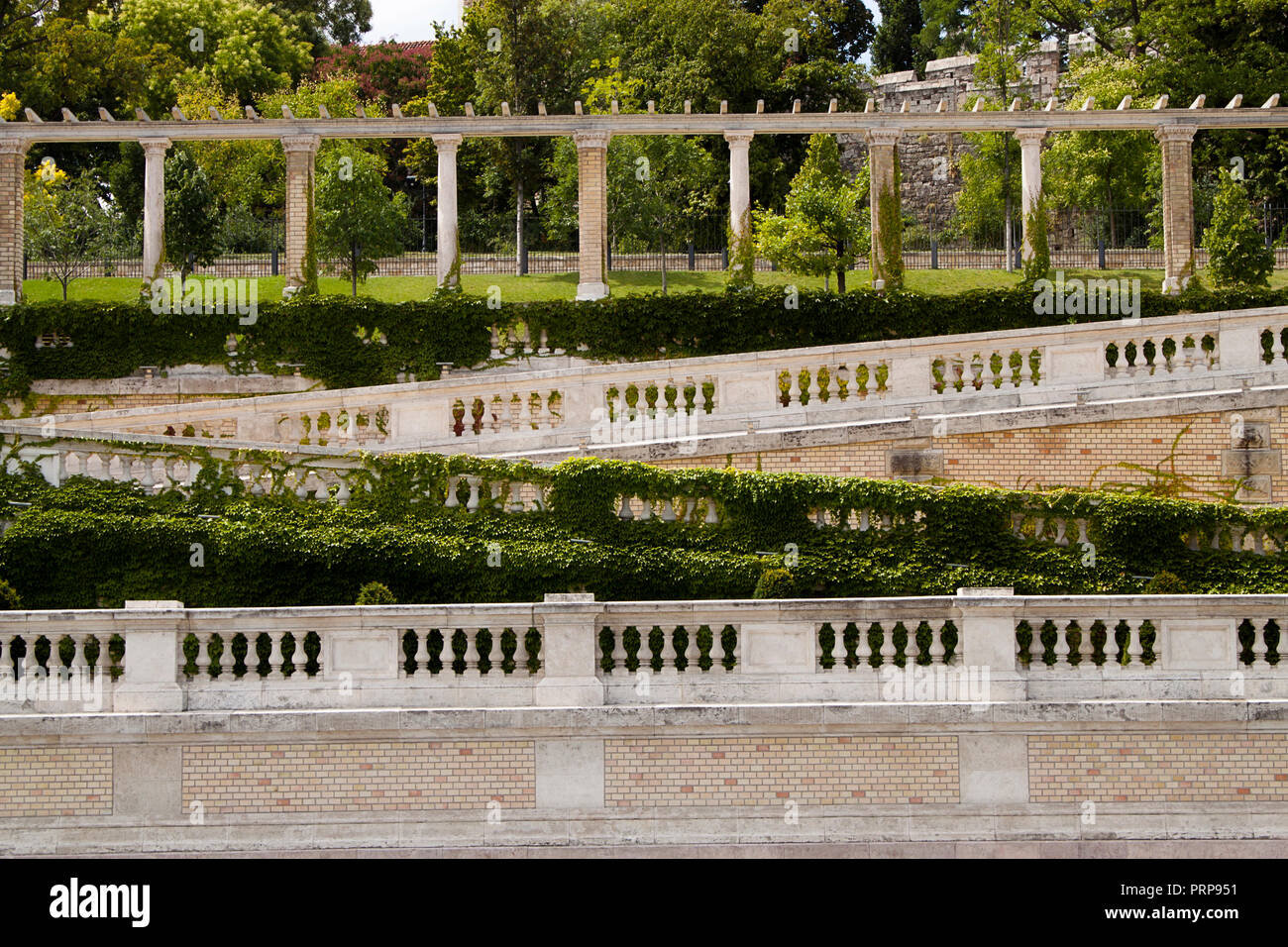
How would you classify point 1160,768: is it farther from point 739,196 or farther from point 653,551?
point 739,196

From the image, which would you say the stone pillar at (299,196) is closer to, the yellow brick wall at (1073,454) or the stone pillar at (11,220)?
the stone pillar at (11,220)

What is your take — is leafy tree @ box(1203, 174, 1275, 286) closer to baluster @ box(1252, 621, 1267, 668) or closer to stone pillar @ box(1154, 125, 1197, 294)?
stone pillar @ box(1154, 125, 1197, 294)

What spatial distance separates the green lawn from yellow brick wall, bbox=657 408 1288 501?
50.7 ft

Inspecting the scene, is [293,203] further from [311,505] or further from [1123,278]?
[1123,278]

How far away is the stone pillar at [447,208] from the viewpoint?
29.9 m

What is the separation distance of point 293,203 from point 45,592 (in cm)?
1330

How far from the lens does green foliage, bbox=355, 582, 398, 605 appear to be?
1734cm

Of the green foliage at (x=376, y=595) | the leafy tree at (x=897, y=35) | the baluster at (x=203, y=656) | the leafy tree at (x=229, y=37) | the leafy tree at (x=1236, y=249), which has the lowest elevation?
the baluster at (x=203, y=656)

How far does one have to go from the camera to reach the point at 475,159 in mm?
49219

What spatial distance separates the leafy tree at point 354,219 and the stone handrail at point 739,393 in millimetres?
14899

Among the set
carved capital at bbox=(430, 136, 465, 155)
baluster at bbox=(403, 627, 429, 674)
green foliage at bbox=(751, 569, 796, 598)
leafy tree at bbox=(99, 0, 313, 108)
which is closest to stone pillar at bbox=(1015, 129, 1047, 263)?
carved capital at bbox=(430, 136, 465, 155)

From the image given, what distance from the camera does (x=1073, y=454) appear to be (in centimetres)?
2066

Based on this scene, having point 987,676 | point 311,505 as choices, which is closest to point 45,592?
point 311,505

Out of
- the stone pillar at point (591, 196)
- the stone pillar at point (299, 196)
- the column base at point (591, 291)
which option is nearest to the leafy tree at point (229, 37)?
the stone pillar at point (299, 196)
